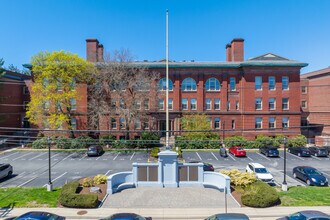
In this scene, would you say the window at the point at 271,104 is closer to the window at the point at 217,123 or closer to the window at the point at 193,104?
the window at the point at 217,123

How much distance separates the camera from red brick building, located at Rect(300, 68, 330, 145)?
48719 mm

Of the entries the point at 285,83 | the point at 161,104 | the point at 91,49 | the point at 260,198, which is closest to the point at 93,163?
the point at 161,104

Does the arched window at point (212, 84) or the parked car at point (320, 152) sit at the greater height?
the arched window at point (212, 84)

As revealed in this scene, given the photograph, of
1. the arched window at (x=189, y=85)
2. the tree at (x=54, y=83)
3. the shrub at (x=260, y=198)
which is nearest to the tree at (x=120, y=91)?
the tree at (x=54, y=83)

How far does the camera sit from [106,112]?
114ft

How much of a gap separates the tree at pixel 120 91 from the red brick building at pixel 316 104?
116ft

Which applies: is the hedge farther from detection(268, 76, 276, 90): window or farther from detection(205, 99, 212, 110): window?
detection(268, 76, 276, 90): window

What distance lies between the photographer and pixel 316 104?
53469 mm

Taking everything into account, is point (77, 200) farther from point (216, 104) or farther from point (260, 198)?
point (216, 104)

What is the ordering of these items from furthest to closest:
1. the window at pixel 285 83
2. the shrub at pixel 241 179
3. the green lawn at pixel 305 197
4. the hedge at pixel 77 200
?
1. the window at pixel 285 83
2. the shrub at pixel 241 179
3. the green lawn at pixel 305 197
4. the hedge at pixel 77 200

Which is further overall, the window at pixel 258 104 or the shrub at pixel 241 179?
the window at pixel 258 104

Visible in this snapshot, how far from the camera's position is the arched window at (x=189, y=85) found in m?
43.2

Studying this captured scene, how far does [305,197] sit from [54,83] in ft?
121

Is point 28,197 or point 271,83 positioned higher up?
point 271,83
